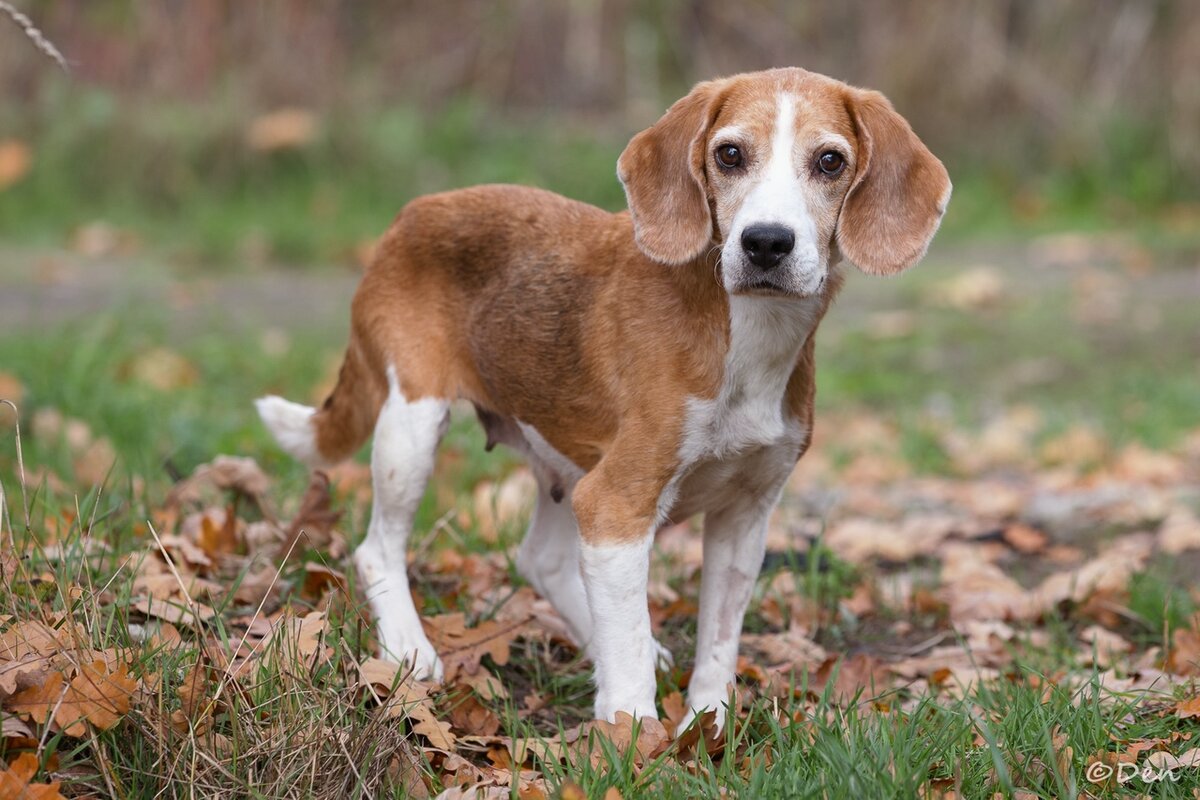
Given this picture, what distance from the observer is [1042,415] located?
7.45m

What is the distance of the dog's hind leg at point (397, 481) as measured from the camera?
390 centimetres

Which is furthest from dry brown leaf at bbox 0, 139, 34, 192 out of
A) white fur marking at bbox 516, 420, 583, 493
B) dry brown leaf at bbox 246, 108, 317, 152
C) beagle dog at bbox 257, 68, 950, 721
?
white fur marking at bbox 516, 420, 583, 493

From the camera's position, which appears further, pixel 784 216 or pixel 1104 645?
pixel 1104 645

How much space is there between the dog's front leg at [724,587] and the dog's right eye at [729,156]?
87cm

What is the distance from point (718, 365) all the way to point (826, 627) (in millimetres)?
1349

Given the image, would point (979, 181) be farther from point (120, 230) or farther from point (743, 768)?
point (743, 768)

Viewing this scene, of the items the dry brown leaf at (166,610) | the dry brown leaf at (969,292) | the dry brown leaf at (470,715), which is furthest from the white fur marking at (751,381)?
the dry brown leaf at (969,292)

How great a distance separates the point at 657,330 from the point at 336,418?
131cm

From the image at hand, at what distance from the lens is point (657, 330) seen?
3459mm

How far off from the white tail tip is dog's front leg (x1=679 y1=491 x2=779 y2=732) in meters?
1.36

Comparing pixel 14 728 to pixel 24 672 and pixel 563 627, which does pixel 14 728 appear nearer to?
pixel 24 672

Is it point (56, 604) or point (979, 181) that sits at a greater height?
point (56, 604)

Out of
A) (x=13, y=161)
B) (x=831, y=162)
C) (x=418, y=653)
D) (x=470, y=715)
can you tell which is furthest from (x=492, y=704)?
(x=13, y=161)

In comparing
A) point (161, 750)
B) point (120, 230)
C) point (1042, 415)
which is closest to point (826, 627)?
point (161, 750)
